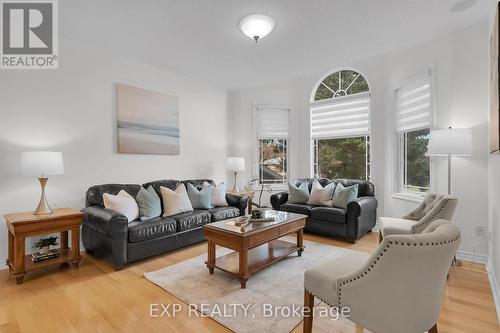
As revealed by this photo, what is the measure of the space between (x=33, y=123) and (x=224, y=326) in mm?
3195

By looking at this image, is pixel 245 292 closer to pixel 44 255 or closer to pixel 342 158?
pixel 44 255

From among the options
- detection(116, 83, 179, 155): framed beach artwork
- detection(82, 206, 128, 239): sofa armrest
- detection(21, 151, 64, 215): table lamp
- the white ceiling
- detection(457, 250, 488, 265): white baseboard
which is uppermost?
the white ceiling

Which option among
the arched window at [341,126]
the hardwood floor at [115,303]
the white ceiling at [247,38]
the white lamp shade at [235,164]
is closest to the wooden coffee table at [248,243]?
the hardwood floor at [115,303]

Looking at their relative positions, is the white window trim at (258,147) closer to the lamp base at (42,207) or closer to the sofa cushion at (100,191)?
the sofa cushion at (100,191)

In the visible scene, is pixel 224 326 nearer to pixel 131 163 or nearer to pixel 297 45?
pixel 131 163

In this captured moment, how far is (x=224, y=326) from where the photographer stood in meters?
1.93

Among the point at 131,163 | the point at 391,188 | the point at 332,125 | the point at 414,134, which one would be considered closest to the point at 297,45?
the point at 332,125

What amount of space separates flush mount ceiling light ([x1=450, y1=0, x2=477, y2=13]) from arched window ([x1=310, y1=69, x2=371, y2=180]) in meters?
1.89

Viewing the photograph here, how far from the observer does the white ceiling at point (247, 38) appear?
8.80ft

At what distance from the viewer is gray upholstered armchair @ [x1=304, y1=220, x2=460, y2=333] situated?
1266 mm

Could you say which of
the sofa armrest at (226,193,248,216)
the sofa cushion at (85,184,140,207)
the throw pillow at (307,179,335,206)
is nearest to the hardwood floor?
the sofa cushion at (85,184,140,207)

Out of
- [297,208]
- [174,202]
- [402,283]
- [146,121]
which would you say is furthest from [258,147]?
[402,283]

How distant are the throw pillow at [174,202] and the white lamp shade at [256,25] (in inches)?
93.3

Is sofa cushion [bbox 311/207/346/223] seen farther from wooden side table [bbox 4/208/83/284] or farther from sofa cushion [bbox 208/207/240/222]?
wooden side table [bbox 4/208/83/284]
